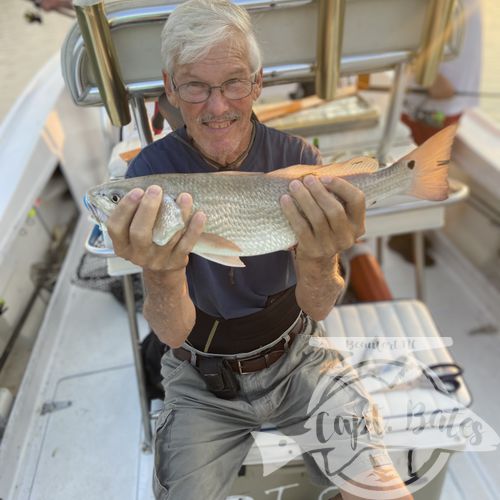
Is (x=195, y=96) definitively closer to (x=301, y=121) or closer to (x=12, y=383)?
(x=301, y=121)

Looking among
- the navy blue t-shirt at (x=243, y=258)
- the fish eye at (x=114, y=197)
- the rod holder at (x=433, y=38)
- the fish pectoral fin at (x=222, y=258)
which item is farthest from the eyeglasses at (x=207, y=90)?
the rod holder at (x=433, y=38)

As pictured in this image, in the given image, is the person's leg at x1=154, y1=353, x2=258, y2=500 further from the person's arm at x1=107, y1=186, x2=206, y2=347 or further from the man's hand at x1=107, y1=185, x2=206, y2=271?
the man's hand at x1=107, y1=185, x2=206, y2=271

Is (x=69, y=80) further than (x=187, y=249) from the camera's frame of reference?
Yes

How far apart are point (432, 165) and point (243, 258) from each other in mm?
796

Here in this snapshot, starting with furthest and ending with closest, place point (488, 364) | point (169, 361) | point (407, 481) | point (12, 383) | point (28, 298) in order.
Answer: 1. point (28, 298)
2. point (488, 364)
3. point (12, 383)
4. point (169, 361)
5. point (407, 481)

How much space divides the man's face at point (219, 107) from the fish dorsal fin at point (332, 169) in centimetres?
23

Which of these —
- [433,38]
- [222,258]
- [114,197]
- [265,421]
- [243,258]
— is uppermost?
[433,38]

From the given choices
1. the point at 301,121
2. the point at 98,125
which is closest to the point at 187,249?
the point at 301,121

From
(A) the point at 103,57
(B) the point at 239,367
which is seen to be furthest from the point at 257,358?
(A) the point at 103,57

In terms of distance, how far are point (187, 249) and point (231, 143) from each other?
462 mm

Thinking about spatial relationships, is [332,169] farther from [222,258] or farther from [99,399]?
[99,399]

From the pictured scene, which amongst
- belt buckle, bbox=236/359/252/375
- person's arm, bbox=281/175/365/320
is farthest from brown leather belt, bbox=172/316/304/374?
person's arm, bbox=281/175/365/320

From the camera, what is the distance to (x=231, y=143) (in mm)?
1573

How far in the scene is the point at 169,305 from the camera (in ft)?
5.13
